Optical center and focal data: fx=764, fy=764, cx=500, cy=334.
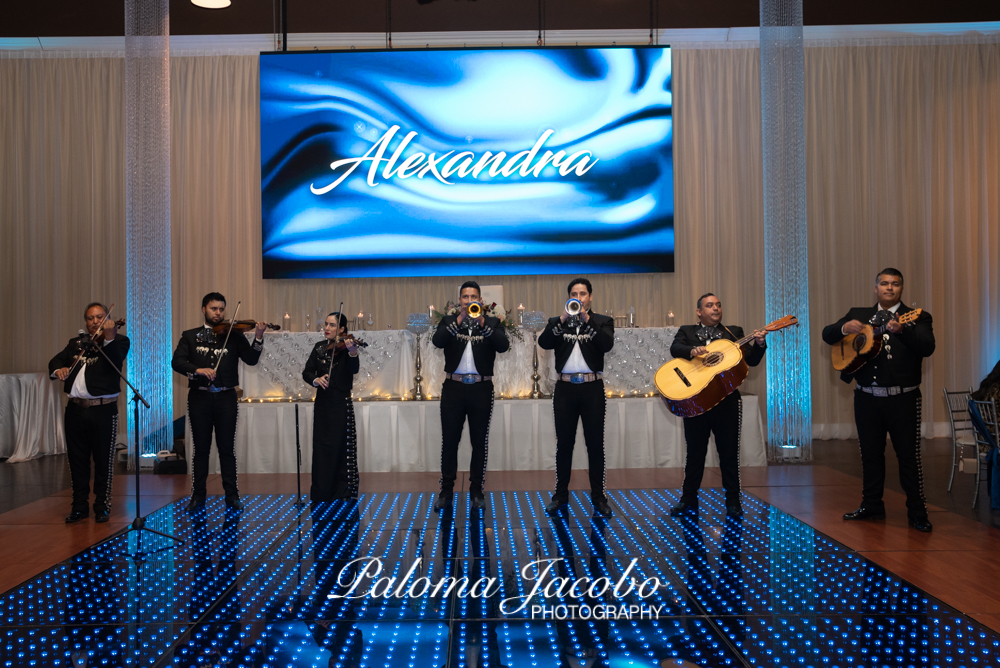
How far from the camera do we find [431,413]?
7312 millimetres

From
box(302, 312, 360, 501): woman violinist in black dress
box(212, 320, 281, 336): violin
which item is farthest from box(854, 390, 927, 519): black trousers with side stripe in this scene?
box(212, 320, 281, 336): violin

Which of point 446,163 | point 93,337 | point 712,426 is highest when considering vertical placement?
point 446,163

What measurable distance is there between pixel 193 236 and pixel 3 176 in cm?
262

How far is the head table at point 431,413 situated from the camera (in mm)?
7332

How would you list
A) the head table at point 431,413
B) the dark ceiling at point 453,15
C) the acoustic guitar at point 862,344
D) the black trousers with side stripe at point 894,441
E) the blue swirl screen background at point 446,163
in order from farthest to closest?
the blue swirl screen background at point 446,163, the dark ceiling at point 453,15, the head table at point 431,413, the black trousers with side stripe at point 894,441, the acoustic guitar at point 862,344

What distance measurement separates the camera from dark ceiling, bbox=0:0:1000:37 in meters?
8.90

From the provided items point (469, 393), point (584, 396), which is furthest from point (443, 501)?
point (584, 396)

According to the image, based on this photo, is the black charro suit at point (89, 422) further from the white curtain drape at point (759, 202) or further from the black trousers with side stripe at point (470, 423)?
the white curtain drape at point (759, 202)

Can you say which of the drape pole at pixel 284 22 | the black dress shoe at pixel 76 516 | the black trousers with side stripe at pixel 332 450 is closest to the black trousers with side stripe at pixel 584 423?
the black trousers with side stripe at pixel 332 450

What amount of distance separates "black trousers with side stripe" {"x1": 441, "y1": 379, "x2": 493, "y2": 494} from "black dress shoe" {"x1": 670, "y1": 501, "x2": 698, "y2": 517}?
55.7 inches

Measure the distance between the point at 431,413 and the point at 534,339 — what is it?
128 cm

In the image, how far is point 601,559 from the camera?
14.0ft

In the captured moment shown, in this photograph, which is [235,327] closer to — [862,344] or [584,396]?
[584,396]

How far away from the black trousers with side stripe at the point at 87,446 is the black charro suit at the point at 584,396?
3270 mm
